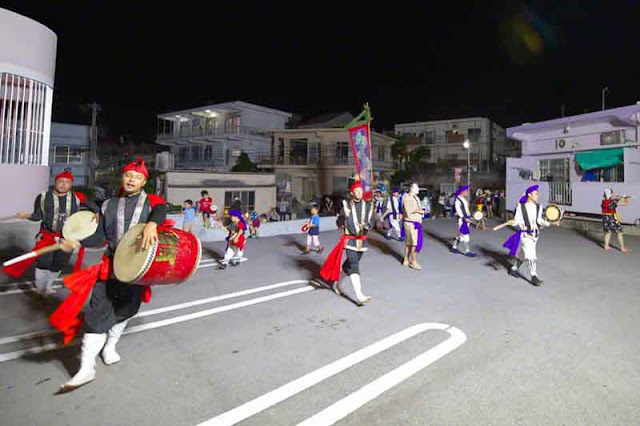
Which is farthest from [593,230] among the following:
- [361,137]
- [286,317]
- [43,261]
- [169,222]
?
[43,261]

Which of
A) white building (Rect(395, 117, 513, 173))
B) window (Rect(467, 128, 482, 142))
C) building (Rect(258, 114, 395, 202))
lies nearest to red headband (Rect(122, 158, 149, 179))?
building (Rect(258, 114, 395, 202))

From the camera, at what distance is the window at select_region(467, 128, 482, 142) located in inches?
1511

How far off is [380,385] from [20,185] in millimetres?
9568

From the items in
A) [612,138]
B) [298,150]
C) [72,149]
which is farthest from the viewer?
[72,149]

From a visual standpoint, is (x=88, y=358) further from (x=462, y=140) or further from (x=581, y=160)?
(x=462, y=140)

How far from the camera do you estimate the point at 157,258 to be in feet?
10.4

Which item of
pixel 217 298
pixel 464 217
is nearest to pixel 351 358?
pixel 217 298

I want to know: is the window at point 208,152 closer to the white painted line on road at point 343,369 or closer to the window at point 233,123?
the window at point 233,123

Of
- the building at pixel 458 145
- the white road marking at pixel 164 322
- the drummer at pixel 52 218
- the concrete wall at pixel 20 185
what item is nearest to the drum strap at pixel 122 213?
the white road marking at pixel 164 322

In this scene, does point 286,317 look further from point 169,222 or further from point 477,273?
point 477,273

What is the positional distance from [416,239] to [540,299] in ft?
9.42

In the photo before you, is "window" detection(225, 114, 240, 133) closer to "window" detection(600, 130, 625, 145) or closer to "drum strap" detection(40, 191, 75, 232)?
"window" detection(600, 130, 625, 145)

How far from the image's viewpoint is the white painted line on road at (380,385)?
9.13 feet

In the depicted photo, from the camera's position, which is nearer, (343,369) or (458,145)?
(343,369)
